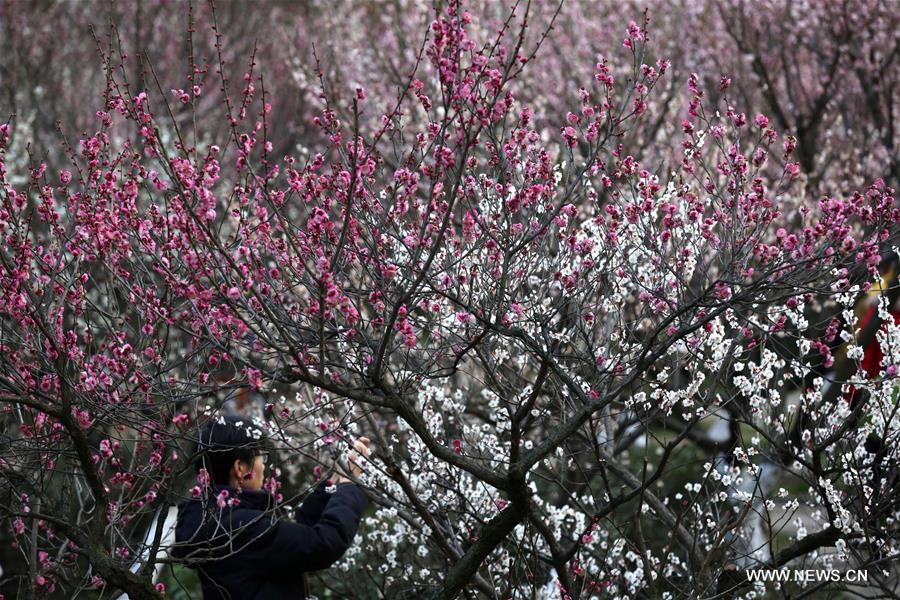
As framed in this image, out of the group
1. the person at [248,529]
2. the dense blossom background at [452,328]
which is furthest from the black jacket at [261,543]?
the dense blossom background at [452,328]

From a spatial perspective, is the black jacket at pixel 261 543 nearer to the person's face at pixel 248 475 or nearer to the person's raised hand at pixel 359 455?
the person's face at pixel 248 475

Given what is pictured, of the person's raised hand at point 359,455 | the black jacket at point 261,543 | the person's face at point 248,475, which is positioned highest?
the person's raised hand at point 359,455

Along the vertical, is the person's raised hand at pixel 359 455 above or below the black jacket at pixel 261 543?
above

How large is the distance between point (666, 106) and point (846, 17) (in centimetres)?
238

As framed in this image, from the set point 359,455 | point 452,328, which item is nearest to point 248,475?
point 359,455

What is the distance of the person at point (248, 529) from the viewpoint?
4109 mm

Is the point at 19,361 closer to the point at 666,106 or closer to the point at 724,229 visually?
the point at 724,229

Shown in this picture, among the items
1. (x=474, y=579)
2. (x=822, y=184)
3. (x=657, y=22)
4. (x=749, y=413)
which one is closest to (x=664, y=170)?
(x=822, y=184)

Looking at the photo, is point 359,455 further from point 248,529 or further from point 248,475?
point 248,529

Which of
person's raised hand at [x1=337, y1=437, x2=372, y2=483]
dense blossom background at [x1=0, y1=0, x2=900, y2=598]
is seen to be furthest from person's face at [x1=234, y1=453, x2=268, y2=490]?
person's raised hand at [x1=337, y1=437, x2=372, y2=483]

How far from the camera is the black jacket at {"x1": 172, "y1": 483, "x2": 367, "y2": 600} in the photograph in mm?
4109

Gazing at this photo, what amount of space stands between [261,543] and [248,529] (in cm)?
8

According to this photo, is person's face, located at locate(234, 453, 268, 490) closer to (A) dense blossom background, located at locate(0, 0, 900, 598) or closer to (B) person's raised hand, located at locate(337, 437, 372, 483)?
(A) dense blossom background, located at locate(0, 0, 900, 598)

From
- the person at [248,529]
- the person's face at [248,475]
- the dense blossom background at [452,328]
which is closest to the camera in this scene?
the dense blossom background at [452,328]
